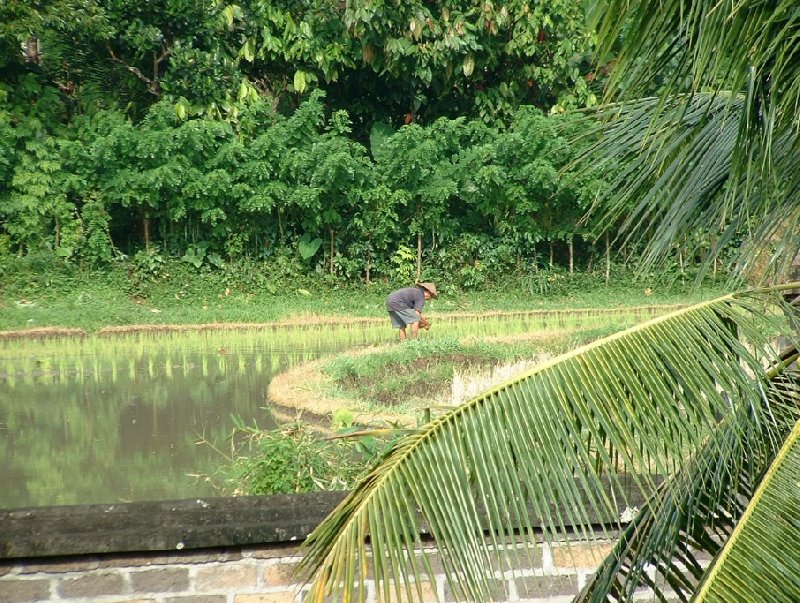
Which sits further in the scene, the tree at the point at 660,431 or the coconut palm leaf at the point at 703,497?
the coconut palm leaf at the point at 703,497

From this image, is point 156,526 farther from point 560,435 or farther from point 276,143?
point 276,143

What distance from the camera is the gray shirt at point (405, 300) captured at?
9.18 meters

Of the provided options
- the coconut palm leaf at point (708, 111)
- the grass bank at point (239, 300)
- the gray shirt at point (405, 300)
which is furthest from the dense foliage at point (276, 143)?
the coconut palm leaf at point (708, 111)

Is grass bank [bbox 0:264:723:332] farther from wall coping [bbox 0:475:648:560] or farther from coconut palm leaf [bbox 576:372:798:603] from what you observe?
coconut palm leaf [bbox 576:372:798:603]

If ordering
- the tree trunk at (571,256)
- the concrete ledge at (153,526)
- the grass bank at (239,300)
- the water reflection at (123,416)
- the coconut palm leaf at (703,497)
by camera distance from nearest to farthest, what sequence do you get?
1. the coconut palm leaf at (703,497)
2. the concrete ledge at (153,526)
3. the water reflection at (123,416)
4. the grass bank at (239,300)
5. the tree trunk at (571,256)

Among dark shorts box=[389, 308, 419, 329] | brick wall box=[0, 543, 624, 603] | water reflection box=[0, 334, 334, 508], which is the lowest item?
water reflection box=[0, 334, 334, 508]

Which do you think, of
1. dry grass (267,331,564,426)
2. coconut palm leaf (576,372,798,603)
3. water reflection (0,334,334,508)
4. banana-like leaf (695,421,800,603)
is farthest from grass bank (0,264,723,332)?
banana-like leaf (695,421,800,603)

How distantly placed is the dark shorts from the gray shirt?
32 millimetres

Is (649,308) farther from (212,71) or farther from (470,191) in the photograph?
(212,71)

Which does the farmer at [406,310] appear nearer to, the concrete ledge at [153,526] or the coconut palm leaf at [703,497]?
the concrete ledge at [153,526]

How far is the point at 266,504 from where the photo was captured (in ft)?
7.49

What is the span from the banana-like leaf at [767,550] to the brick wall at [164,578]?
0.67 metres

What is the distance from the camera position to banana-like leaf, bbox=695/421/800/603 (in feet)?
4.67

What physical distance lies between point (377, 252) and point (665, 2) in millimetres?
9692
